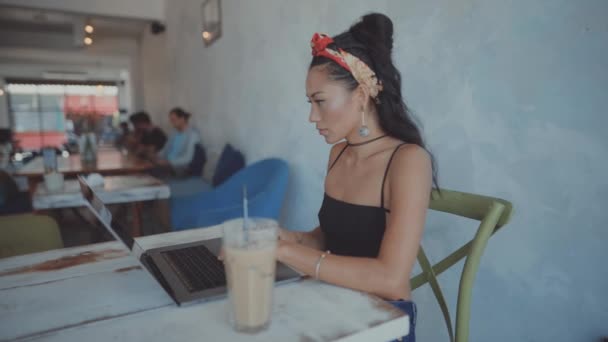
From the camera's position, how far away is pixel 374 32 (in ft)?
4.04

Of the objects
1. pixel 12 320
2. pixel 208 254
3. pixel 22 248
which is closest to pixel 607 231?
pixel 208 254

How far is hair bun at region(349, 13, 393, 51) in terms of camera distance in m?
1.23

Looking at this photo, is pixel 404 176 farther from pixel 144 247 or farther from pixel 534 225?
pixel 144 247

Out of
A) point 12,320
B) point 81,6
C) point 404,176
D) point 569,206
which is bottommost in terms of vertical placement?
point 12,320

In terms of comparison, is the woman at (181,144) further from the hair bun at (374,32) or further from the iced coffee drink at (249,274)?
the iced coffee drink at (249,274)

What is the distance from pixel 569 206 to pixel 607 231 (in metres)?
0.11

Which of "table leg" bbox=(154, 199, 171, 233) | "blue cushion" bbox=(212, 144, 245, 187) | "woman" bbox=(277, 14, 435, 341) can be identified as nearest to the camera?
"woman" bbox=(277, 14, 435, 341)

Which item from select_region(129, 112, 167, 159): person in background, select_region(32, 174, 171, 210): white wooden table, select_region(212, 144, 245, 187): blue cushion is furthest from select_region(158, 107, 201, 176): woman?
select_region(32, 174, 171, 210): white wooden table

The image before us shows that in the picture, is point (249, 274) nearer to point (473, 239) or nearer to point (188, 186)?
point (473, 239)

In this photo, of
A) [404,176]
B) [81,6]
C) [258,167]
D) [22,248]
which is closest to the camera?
[404,176]

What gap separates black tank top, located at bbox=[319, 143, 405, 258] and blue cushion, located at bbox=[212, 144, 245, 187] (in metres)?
2.44

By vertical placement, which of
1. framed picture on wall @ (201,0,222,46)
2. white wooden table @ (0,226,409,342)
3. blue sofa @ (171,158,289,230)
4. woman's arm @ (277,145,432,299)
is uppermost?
framed picture on wall @ (201,0,222,46)

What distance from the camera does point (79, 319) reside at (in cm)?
76

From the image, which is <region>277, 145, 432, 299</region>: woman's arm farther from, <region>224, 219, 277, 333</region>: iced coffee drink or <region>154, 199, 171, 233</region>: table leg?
<region>154, 199, 171, 233</region>: table leg
